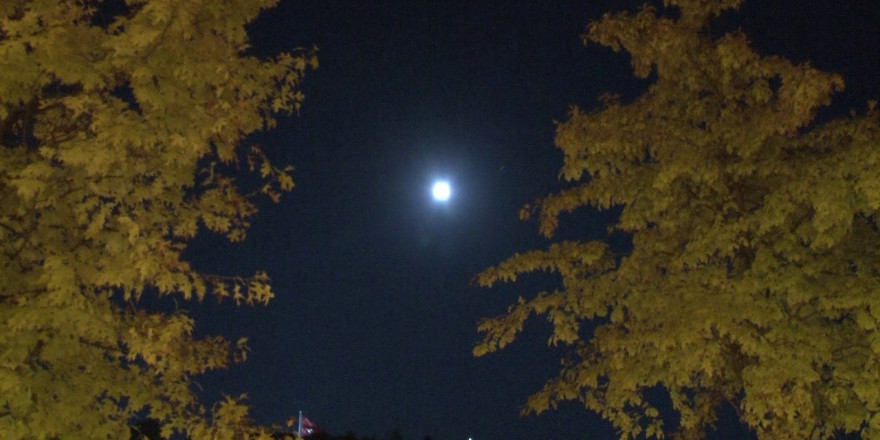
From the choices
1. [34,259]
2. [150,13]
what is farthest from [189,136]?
[34,259]

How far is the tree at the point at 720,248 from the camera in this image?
10156 millimetres

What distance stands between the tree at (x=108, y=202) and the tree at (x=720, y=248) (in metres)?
4.79

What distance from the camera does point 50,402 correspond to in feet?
24.5

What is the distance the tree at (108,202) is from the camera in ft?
24.2

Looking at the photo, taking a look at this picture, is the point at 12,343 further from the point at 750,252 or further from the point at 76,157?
the point at 750,252

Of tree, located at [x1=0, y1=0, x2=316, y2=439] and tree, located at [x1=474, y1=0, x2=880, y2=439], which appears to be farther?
tree, located at [x1=474, y1=0, x2=880, y2=439]

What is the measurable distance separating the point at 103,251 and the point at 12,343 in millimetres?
1089

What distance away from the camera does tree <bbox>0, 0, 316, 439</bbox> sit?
24.2 feet

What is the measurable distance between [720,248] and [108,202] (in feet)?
20.6

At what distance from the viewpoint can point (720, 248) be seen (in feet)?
35.0

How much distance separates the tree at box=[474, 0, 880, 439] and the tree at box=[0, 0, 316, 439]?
479cm

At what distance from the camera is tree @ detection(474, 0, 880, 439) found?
33.3ft

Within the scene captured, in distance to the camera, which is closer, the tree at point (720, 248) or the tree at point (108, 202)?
the tree at point (108, 202)

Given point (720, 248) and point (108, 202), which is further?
point (720, 248)
